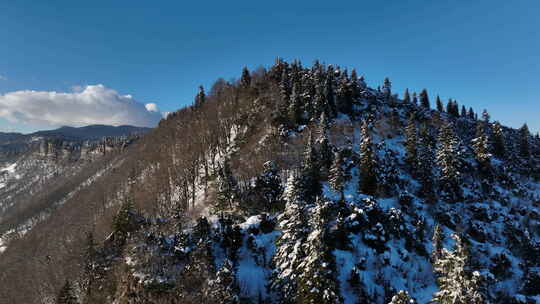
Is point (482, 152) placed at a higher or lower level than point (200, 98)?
lower

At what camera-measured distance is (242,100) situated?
9512 cm

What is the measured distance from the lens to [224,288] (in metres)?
29.3

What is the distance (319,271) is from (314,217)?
5.03m

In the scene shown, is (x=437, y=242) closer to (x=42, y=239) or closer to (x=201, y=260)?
(x=201, y=260)

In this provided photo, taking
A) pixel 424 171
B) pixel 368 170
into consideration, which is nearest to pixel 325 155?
pixel 368 170

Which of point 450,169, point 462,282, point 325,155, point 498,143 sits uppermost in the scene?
point 498,143

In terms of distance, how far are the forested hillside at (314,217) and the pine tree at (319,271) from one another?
0.13 metres

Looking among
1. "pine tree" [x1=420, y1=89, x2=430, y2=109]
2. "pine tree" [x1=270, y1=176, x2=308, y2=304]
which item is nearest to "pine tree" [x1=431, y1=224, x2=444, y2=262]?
"pine tree" [x1=270, y1=176, x2=308, y2=304]

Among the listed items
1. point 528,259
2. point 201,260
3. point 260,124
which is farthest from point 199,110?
point 528,259

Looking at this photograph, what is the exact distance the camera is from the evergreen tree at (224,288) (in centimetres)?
2875

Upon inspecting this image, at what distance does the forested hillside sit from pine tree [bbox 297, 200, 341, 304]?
0.13 m

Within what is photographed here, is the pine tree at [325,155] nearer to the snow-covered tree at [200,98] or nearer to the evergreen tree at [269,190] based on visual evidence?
the evergreen tree at [269,190]

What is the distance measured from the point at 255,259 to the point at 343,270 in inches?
521

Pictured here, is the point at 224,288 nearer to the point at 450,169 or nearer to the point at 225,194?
the point at 225,194
